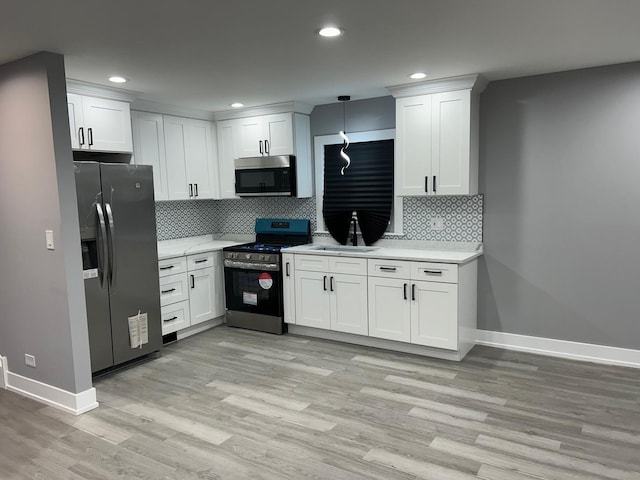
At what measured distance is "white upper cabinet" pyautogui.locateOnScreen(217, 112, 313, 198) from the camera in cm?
500

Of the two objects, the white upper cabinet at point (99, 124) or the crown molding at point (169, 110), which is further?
the crown molding at point (169, 110)

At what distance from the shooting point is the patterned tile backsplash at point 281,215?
14.4 feet

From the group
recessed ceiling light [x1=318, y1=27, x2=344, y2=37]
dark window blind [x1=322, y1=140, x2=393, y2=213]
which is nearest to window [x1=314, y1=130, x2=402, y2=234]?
dark window blind [x1=322, y1=140, x2=393, y2=213]

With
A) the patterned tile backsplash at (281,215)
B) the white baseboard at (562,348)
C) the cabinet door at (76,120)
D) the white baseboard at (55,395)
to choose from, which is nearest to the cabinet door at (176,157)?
the patterned tile backsplash at (281,215)

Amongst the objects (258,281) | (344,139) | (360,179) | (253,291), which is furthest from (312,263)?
(344,139)

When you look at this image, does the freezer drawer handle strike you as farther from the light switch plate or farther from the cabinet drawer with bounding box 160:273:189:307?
the light switch plate

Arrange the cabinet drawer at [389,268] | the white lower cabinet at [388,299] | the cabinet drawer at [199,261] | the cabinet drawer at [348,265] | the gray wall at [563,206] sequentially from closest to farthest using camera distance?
1. the gray wall at [563,206]
2. the white lower cabinet at [388,299]
3. the cabinet drawer at [389,268]
4. the cabinet drawer at [348,265]
5. the cabinet drawer at [199,261]

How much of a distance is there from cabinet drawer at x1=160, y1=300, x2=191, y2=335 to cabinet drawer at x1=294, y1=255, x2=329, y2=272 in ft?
3.93

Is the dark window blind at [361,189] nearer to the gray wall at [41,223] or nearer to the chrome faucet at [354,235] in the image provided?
the chrome faucet at [354,235]

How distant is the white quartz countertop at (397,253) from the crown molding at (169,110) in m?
1.87

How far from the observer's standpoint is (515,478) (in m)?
2.40

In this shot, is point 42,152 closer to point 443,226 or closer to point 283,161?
point 283,161

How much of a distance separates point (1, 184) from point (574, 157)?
4454 millimetres

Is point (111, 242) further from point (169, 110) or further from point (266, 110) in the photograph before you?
point (266, 110)
